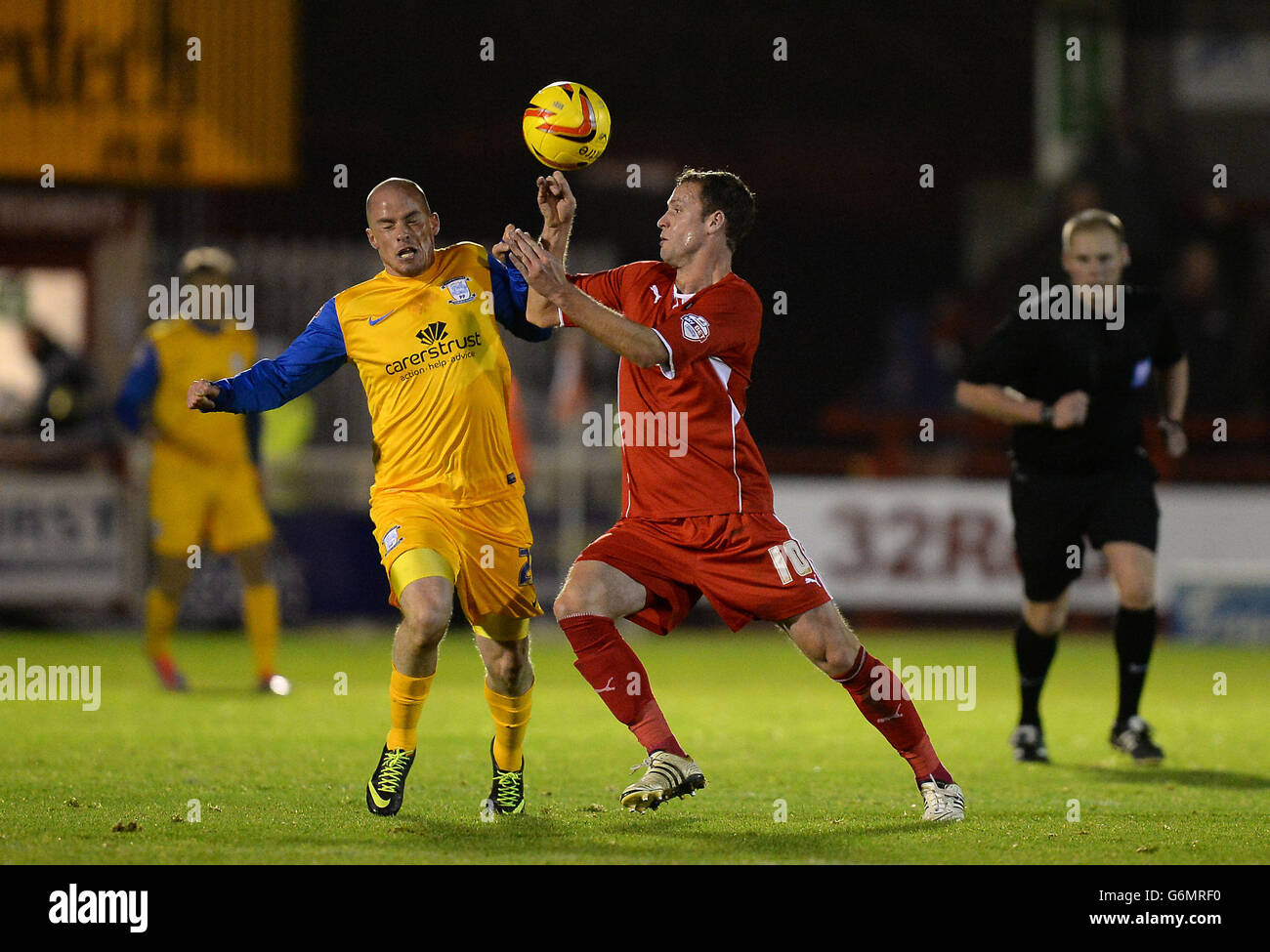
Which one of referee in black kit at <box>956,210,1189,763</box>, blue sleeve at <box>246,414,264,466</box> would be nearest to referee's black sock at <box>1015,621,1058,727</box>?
referee in black kit at <box>956,210,1189,763</box>

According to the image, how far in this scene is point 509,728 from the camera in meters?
5.98

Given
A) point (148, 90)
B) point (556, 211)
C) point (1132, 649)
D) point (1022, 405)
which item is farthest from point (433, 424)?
point (148, 90)

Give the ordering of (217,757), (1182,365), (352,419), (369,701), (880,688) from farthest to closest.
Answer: (352,419), (369,701), (1182,365), (217,757), (880,688)

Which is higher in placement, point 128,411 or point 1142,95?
point 1142,95

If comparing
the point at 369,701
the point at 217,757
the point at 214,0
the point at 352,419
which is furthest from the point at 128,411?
the point at 352,419

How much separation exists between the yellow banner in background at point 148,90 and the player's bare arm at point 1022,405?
7429 mm

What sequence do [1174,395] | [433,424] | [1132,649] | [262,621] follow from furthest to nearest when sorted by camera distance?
1. [262,621]
2. [1174,395]
3. [1132,649]
4. [433,424]

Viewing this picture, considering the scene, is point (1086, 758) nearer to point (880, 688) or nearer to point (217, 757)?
point (880, 688)

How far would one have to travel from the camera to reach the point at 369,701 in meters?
9.56

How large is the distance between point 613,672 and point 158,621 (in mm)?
4966

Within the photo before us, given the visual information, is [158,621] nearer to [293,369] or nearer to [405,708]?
[293,369]

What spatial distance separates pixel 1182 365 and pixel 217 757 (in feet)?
14.7

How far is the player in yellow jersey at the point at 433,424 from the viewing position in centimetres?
583

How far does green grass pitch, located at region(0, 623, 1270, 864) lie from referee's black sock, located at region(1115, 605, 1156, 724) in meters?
0.30
